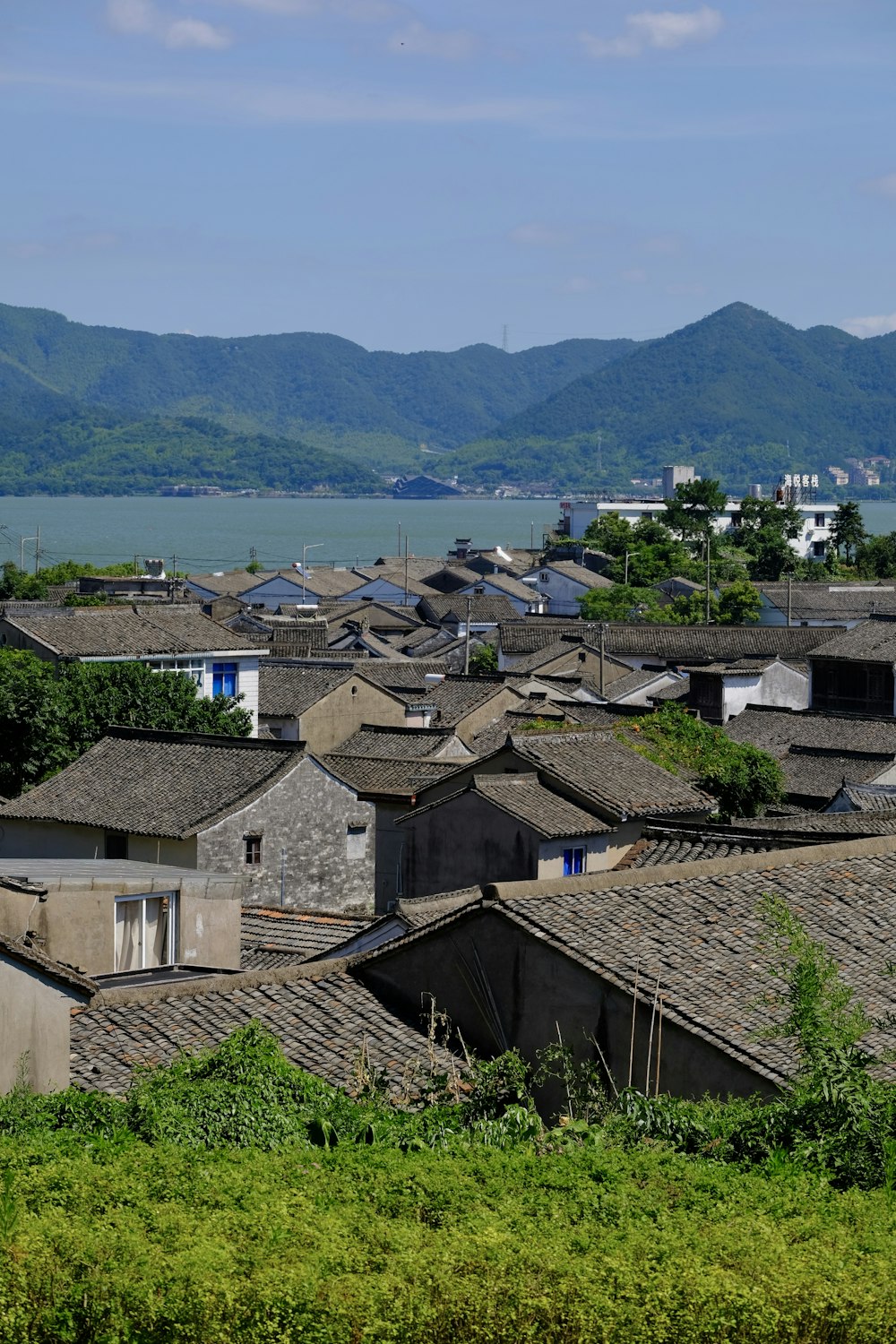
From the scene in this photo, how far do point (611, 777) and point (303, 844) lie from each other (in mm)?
4584

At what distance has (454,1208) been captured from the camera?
7.92 meters

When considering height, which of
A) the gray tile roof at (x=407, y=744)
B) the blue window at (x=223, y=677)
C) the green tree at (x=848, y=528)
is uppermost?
the green tree at (x=848, y=528)

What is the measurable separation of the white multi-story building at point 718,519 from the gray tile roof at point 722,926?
10034 centimetres

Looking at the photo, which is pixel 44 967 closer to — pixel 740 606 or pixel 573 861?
pixel 573 861

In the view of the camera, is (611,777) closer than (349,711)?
Yes

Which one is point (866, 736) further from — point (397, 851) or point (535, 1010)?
point (535, 1010)

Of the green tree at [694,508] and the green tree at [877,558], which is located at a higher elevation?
the green tree at [694,508]

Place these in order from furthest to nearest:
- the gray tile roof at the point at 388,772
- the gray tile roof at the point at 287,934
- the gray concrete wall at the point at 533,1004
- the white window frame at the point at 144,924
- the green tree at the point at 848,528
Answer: the green tree at the point at 848,528, the gray tile roof at the point at 388,772, the gray tile roof at the point at 287,934, the white window frame at the point at 144,924, the gray concrete wall at the point at 533,1004

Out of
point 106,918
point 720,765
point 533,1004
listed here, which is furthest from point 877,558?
point 533,1004

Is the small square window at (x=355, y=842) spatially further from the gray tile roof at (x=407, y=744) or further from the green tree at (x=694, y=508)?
the green tree at (x=694, y=508)

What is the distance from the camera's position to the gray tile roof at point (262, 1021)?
12.1m

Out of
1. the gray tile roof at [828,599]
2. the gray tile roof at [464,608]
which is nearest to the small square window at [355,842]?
the gray tile roof at [828,599]

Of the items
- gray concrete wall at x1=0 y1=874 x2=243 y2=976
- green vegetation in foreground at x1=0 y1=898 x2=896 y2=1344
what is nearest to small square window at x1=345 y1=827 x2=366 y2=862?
gray concrete wall at x1=0 y1=874 x2=243 y2=976

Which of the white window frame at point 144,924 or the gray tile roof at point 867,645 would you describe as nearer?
the white window frame at point 144,924
